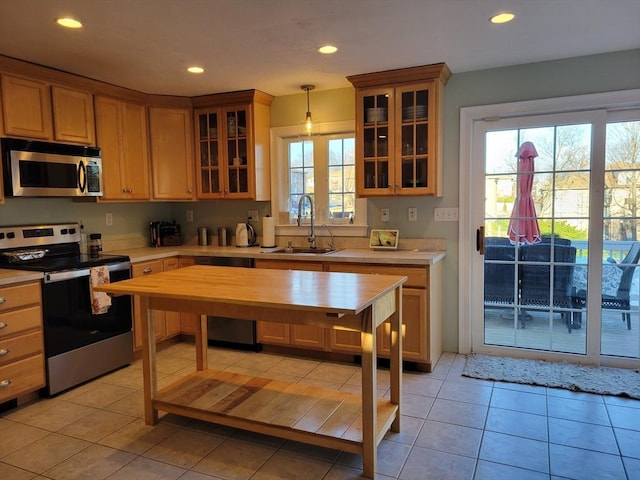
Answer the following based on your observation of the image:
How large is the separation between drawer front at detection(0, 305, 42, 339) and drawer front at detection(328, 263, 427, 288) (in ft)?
6.69

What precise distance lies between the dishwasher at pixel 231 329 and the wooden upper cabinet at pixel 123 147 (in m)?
0.88

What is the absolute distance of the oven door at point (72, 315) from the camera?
2.98 meters

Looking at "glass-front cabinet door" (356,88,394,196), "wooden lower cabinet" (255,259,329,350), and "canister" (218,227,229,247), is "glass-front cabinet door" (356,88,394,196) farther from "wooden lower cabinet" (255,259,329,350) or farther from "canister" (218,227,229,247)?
"canister" (218,227,229,247)

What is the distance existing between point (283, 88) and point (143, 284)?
2.34 metres

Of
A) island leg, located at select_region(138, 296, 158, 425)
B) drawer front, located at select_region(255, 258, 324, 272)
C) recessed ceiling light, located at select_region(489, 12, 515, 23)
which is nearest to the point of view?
recessed ceiling light, located at select_region(489, 12, 515, 23)

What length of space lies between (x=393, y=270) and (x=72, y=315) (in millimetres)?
2305

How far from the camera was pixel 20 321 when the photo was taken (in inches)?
111

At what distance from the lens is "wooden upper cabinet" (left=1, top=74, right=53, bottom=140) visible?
306 cm

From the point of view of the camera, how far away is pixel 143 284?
2490 millimetres

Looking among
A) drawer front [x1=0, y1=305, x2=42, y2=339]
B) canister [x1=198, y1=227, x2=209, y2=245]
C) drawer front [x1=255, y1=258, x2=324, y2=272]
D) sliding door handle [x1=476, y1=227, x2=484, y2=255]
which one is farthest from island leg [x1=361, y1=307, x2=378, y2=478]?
canister [x1=198, y1=227, x2=209, y2=245]

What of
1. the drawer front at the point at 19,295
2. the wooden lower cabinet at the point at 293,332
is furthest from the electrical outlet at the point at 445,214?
the drawer front at the point at 19,295

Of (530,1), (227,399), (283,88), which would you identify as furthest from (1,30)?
(530,1)

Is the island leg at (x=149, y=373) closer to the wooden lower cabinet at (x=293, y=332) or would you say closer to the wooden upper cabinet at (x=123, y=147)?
Result: the wooden lower cabinet at (x=293, y=332)

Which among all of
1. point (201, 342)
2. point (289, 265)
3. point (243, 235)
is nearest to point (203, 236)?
point (243, 235)
